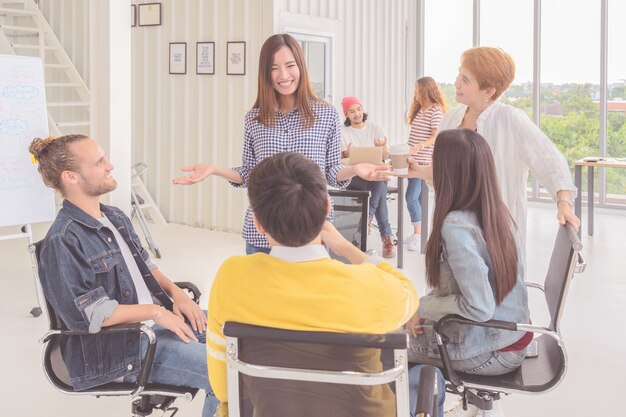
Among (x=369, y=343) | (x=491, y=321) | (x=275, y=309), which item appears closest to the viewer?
(x=369, y=343)

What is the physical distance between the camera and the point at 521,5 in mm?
10438

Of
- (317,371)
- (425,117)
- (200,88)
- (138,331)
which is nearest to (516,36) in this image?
(425,117)

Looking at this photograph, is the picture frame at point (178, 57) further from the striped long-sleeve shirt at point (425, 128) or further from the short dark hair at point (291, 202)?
the short dark hair at point (291, 202)

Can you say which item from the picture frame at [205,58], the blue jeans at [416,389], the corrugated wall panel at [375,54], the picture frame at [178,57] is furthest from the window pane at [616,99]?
the blue jeans at [416,389]

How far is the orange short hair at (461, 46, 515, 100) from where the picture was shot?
9.80 ft

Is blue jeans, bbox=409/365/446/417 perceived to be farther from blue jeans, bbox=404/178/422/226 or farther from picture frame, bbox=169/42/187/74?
picture frame, bbox=169/42/187/74

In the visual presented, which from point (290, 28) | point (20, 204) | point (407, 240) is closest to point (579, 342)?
point (407, 240)

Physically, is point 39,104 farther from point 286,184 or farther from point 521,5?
point 521,5

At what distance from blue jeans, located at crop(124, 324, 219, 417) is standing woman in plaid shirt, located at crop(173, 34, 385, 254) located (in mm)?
738

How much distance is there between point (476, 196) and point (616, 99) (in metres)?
8.32

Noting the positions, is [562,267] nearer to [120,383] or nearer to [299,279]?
[299,279]

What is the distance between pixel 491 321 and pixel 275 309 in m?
0.93

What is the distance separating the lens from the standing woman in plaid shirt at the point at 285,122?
3037mm

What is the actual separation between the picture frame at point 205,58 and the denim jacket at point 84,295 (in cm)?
598
